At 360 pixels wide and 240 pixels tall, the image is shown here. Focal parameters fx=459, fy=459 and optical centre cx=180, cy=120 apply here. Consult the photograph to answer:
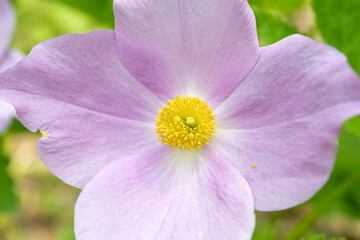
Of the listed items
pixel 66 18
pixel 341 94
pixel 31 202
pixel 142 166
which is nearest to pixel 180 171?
pixel 142 166

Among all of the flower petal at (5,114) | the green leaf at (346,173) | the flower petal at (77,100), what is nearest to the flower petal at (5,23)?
the flower petal at (5,114)

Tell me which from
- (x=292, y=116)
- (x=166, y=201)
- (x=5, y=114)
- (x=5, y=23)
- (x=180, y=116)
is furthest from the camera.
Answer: (x=5, y=23)

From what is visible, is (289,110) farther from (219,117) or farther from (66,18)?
(66,18)

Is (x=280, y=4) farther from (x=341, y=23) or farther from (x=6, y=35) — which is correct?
(x=6, y=35)

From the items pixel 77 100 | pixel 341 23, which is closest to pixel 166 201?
pixel 77 100

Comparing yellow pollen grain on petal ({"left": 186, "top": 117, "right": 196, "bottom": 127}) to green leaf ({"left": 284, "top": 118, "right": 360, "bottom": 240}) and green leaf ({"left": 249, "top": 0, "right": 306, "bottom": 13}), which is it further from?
green leaf ({"left": 249, "top": 0, "right": 306, "bottom": 13})
